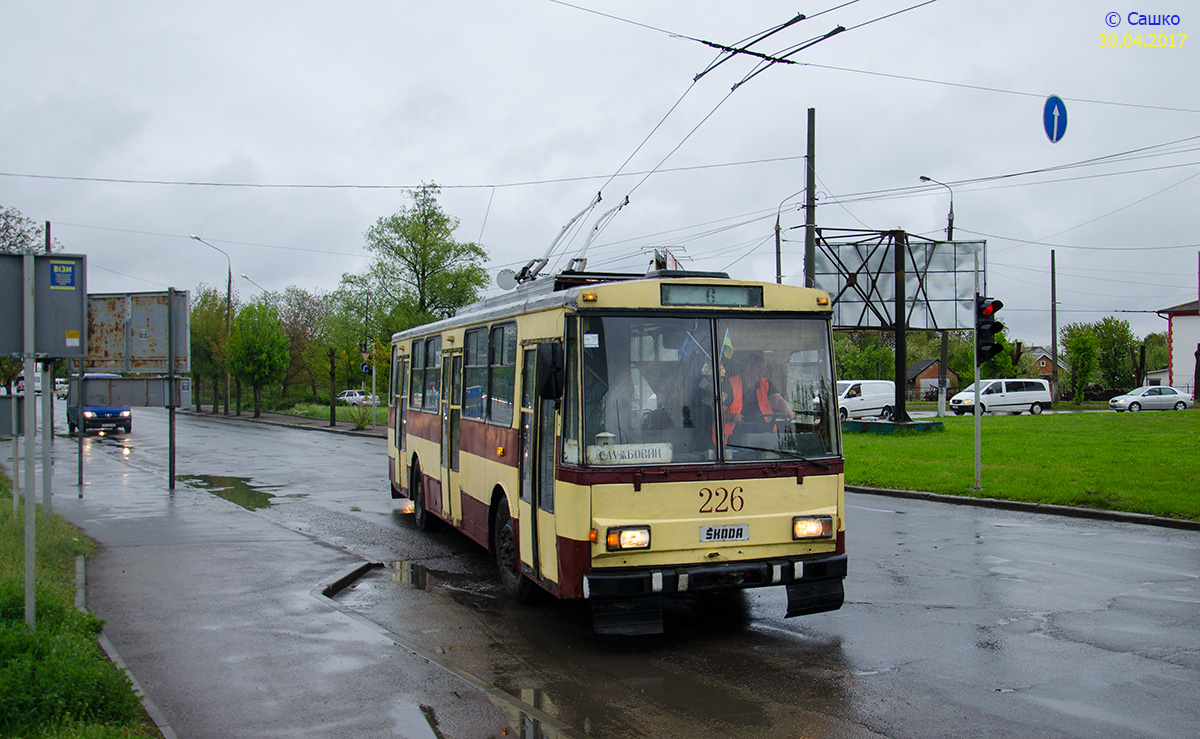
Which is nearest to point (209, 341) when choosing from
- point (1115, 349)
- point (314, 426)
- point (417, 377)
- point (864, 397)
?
point (314, 426)

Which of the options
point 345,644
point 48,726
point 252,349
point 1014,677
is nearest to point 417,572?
point 345,644

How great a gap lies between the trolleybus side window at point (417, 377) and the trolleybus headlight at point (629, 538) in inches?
263

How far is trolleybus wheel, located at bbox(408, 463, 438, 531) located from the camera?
519 inches

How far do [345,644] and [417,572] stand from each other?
3159 millimetres

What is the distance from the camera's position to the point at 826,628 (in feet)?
25.5

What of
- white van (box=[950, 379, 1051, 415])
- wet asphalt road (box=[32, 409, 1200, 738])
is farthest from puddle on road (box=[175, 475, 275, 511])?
white van (box=[950, 379, 1051, 415])

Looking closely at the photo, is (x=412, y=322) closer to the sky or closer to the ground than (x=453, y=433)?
closer to the sky

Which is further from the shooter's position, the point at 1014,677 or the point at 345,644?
the point at 345,644

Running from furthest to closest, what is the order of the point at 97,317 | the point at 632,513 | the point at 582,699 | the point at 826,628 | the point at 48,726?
the point at 97,317
the point at 826,628
the point at 632,513
the point at 582,699
the point at 48,726

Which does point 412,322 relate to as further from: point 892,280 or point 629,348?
point 629,348

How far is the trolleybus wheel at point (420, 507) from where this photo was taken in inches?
519

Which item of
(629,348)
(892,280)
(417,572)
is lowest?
(417,572)

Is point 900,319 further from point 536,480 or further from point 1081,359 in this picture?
point 1081,359

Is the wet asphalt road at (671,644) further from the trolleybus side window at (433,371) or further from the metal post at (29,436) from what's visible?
the trolleybus side window at (433,371)
